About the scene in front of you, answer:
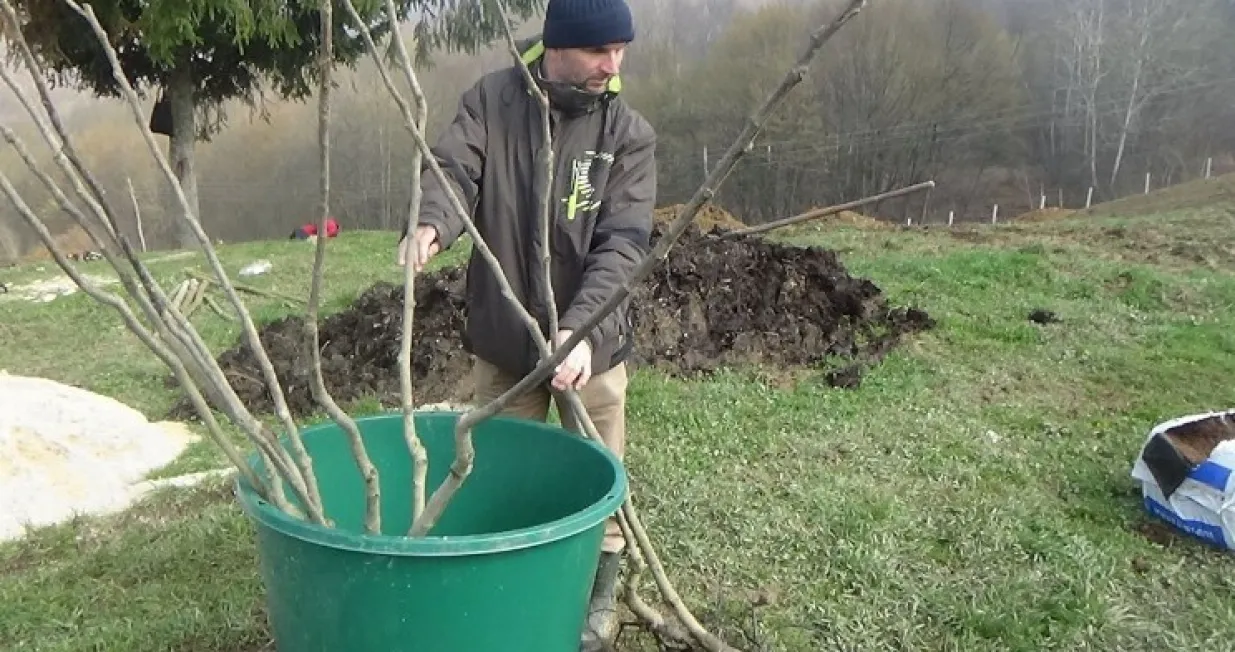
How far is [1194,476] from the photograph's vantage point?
10.5ft

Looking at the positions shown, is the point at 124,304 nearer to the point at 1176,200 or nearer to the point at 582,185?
the point at 582,185

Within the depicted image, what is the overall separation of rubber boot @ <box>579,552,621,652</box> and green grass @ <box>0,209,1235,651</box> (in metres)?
0.16

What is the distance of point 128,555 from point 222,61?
11.8 m

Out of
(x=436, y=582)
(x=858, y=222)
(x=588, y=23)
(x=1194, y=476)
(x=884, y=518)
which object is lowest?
(x=858, y=222)

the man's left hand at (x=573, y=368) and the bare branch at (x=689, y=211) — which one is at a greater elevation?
the bare branch at (x=689, y=211)

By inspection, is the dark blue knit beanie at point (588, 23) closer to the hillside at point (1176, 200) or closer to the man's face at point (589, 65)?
the man's face at point (589, 65)

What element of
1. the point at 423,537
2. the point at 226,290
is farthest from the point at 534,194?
the point at 423,537

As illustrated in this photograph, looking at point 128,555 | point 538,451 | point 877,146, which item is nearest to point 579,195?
point 538,451

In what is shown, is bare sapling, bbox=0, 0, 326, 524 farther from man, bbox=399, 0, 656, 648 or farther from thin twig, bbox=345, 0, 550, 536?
man, bbox=399, 0, 656, 648

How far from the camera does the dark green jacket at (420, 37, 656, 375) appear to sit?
7.41 feet

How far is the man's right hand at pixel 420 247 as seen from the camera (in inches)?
67.2

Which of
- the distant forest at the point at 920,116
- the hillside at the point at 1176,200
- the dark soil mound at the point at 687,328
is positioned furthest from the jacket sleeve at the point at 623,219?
the distant forest at the point at 920,116

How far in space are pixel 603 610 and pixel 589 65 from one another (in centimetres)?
130

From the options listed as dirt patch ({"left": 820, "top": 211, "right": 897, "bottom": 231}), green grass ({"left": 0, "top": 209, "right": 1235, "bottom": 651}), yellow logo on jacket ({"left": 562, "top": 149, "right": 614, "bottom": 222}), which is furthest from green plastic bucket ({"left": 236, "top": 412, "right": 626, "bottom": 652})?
dirt patch ({"left": 820, "top": 211, "right": 897, "bottom": 231})
